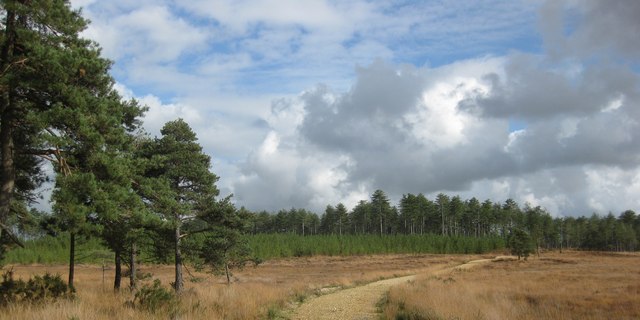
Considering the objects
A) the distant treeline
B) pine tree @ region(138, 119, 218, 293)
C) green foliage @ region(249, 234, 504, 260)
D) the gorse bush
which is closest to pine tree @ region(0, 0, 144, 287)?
the gorse bush

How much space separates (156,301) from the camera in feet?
37.8

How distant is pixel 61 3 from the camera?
1204 centimetres

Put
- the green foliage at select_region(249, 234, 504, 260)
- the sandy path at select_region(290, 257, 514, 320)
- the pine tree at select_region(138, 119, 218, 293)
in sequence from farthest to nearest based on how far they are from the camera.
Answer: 1. the green foliage at select_region(249, 234, 504, 260)
2. the pine tree at select_region(138, 119, 218, 293)
3. the sandy path at select_region(290, 257, 514, 320)

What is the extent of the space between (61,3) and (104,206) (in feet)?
17.6

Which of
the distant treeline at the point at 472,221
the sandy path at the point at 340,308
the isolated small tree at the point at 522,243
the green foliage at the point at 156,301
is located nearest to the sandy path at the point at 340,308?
the sandy path at the point at 340,308

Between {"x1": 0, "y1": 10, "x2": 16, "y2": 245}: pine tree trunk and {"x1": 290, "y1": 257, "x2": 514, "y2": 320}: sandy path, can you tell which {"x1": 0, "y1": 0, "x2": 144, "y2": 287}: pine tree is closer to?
{"x1": 0, "y1": 10, "x2": 16, "y2": 245}: pine tree trunk

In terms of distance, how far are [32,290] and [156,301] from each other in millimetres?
3459

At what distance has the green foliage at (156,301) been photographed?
1128cm

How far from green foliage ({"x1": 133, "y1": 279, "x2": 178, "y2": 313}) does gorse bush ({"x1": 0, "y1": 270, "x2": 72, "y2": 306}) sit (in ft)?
7.36

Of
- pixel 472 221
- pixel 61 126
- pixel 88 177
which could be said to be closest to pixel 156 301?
pixel 88 177

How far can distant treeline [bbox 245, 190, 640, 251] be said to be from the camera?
4624 inches

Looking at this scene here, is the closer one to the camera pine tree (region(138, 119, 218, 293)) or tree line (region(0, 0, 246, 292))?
tree line (region(0, 0, 246, 292))

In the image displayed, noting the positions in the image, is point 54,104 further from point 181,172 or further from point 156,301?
point 181,172

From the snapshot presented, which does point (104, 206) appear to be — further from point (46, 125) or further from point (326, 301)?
point (326, 301)
